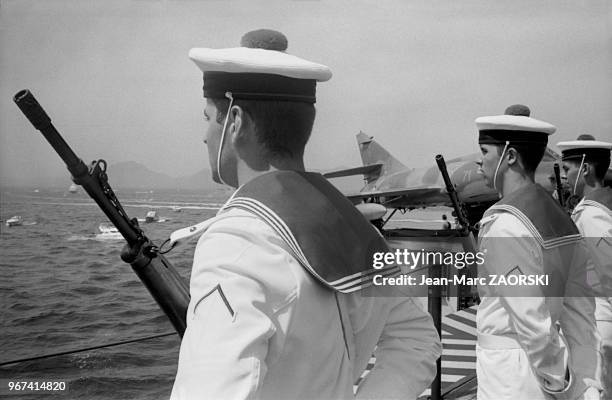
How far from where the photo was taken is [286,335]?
Answer: 1168 mm

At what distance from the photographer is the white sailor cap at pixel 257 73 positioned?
1334 millimetres

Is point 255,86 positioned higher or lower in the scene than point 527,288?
higher

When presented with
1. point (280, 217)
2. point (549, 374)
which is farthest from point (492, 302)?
point (280, 217)

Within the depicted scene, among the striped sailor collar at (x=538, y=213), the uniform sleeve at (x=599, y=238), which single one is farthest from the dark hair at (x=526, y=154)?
the uniform sleeve at (x=599, y=238)

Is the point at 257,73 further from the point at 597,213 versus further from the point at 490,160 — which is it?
the point at 597,213

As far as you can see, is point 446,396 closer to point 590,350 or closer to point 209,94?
point 590,350

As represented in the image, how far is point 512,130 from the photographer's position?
3004 millimetres

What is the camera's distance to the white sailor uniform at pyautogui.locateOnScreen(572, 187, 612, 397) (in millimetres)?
4133

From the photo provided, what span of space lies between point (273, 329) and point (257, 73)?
544 millimetres

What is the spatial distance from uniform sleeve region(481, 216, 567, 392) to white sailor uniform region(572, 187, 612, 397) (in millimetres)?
1691

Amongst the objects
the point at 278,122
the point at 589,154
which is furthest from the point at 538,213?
the point at 589,154

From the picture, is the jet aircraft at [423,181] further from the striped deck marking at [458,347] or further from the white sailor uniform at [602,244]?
the white sailor uniform at [602,244]

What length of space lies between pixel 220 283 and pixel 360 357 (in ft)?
1.68

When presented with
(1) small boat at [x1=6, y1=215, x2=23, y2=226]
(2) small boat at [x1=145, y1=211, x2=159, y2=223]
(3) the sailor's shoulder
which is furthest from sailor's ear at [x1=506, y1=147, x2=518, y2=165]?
(1) small boat at [x1=6, y1=215, x2=23, y2=226]
